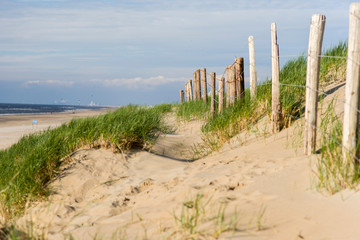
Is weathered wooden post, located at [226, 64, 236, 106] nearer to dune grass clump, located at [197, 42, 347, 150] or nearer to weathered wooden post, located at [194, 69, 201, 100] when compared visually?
dune grass clump, located at [197, 42, 347, 150]

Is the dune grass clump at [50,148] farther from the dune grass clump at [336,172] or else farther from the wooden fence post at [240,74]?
the dune grass clump at [336,172]

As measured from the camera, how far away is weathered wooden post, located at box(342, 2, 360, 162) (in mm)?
3672

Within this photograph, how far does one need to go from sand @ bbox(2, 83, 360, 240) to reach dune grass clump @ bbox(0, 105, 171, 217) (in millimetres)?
193

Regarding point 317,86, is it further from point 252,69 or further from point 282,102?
point 252,69

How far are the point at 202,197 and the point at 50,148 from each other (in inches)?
118

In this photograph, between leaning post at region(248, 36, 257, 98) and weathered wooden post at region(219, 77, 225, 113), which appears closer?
leaning post at region(248, 36, 257, 98)

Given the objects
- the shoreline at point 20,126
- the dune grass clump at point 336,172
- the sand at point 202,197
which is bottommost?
the shoreline at point 20,126

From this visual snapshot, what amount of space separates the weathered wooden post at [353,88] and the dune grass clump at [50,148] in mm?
3676

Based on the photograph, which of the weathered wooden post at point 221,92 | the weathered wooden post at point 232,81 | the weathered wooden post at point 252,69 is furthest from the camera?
the weathered wooden post at point 221,92

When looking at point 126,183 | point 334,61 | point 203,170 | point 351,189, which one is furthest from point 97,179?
point 334,61

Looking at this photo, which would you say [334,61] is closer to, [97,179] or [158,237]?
[97,179]

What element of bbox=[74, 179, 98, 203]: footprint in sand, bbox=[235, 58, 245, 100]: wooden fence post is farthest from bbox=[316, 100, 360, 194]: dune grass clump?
bbox=[235, 58, 245, 100]: wooden fence post

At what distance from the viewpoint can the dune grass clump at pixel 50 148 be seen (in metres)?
5.07

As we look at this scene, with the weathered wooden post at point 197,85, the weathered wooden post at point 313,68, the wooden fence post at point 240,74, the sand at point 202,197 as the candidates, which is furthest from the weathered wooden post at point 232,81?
the weathered wooden post at point 197,85
